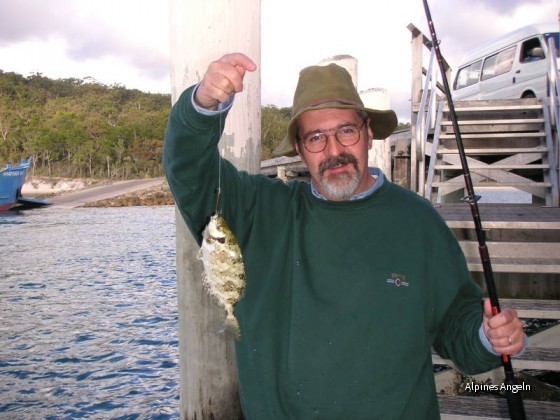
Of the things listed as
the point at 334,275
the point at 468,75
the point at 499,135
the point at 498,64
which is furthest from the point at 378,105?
the point at 468,75

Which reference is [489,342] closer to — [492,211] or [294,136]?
[294,136]

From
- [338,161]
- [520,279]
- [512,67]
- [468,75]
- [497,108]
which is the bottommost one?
[520,279]

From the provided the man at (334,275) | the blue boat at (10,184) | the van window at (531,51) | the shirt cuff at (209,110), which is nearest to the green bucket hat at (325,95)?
the man at (334,275)

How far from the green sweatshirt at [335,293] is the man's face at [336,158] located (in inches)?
3.4

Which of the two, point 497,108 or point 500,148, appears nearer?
point 500,148

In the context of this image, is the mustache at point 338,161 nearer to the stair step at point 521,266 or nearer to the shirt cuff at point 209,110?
the shirt cuff at point 209,110

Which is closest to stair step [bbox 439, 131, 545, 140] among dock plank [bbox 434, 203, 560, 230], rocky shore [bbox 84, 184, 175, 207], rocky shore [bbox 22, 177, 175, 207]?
dock plank [bbox 434, 203, 560, 230]

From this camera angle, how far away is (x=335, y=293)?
2.40m

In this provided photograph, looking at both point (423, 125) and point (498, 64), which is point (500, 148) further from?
point (498, 64)

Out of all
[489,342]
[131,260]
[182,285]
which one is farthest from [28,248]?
[489,342]

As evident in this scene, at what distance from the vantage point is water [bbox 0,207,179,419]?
6.71 metres

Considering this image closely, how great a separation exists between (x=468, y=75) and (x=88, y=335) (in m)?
13.1

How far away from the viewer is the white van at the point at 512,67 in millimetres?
12844

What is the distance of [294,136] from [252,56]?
656 millimetres
